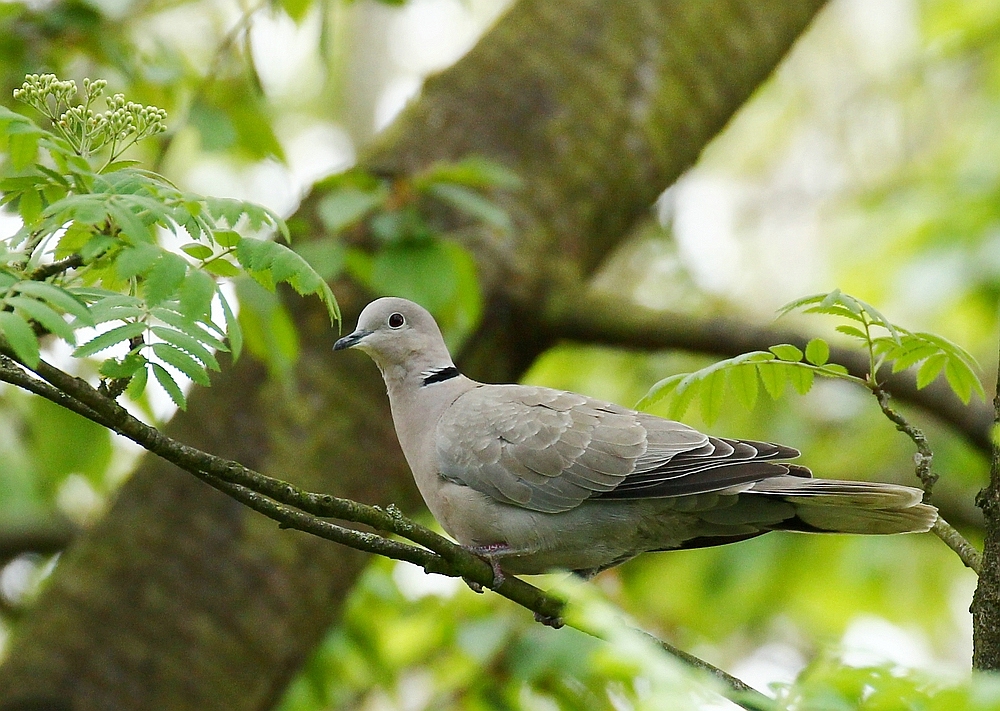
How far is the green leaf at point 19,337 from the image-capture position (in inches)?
65.1

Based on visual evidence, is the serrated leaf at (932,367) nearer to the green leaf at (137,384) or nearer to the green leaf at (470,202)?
the green leaf at (137,384)

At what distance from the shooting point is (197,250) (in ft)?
6.89

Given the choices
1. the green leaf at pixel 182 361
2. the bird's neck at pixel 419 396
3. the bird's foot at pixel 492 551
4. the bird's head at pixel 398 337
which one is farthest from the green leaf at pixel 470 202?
the green leaf at pixel 182 361

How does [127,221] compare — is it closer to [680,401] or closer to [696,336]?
[680,401]

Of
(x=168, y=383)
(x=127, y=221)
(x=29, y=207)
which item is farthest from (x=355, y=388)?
→ (x=127, y=221)

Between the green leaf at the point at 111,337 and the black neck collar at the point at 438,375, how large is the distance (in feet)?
5.85

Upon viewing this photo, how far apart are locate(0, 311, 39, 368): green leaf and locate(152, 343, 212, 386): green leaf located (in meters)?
0.25

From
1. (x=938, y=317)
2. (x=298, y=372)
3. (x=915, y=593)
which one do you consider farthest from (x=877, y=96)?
(x=298, y=372)

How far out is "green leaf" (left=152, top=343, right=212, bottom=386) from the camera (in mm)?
1895

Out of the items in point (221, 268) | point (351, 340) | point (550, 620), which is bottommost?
point (550, 620)

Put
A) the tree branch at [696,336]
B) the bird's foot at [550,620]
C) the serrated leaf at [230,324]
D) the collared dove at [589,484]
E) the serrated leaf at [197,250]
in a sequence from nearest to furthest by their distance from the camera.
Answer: the serrated leaf at [230,324] → the serrated leaf at [197,250] → the bird's foot at [550,620] → the collared dove at [589,484] → the tree branch at [696,336]

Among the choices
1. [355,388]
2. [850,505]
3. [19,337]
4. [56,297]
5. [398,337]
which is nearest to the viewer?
[19,337]

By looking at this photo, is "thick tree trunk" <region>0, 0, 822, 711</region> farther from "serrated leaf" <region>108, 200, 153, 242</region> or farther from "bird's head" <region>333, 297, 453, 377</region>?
"serrated leaf" <region>108, 200, 153, 242</region>

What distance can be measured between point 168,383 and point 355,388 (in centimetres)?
262
